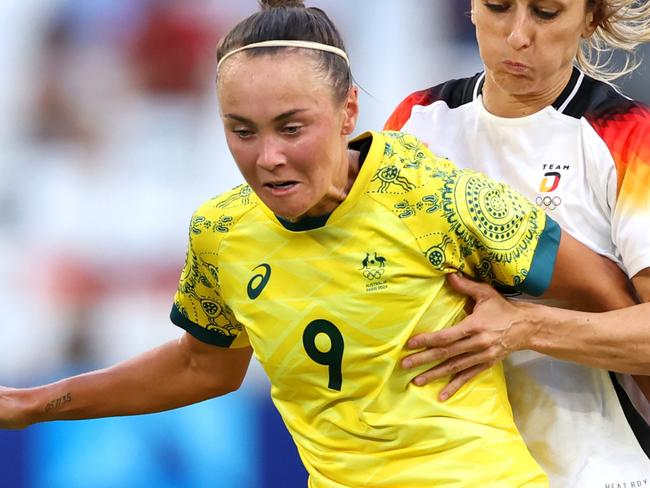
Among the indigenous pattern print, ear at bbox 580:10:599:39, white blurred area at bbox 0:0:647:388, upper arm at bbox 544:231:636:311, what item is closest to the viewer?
the indigenous pattern print

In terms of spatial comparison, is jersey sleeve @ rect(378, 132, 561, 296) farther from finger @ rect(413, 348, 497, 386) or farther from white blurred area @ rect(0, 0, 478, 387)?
white blurred area @ rect(0, 0, 478, 387)

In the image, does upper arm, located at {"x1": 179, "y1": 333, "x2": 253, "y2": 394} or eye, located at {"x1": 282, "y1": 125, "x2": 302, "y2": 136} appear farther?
upper arm, located at {"x1": 179, "y1": 333, "x2": 253, "y2": 394}

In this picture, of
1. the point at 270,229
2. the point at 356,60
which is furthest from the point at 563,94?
the point at 356,60

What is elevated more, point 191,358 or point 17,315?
point 191,358

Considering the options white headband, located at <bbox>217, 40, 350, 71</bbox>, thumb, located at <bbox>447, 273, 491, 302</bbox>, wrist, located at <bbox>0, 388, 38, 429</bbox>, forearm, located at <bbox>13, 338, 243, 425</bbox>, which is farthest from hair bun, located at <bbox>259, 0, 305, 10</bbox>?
wrist, located at <bbox>0, 388, 38, 429</bbox>

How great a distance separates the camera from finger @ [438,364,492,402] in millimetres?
2104

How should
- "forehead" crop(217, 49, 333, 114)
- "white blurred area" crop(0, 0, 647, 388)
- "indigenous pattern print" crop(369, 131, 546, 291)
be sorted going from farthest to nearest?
1. "white blurred area" crop(0, 0, 647, 388)
2. "indigenous pattern print" crop(369, 131, 546, 291)
3. "forehead" crop(217, 49, 333, 114)

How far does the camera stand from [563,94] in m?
2.46

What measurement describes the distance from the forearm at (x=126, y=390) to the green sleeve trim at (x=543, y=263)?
0.74 m


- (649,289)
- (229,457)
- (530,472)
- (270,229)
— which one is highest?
(270,229)

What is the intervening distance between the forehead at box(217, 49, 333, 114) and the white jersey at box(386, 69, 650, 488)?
1.97 ft

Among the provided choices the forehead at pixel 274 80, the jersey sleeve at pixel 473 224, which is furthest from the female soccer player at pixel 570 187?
the forehead at pixel 274 80

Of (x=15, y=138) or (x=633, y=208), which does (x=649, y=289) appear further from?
(x=15, y=138)

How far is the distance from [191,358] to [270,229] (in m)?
0.47
